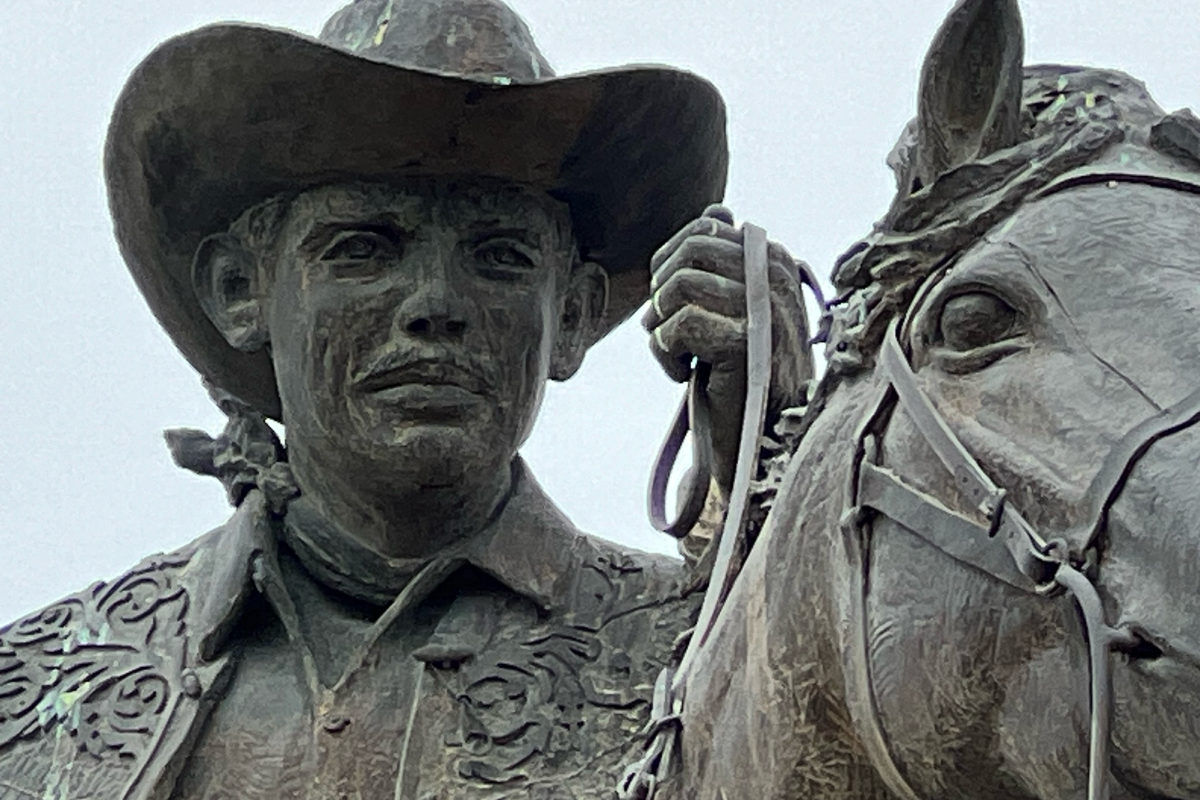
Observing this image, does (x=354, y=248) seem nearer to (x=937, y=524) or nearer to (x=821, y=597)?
(x=821, y=597)

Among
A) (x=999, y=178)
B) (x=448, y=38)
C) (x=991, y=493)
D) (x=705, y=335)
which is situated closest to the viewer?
(x=991, y=493)

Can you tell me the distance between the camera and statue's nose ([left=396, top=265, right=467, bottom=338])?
5047mm

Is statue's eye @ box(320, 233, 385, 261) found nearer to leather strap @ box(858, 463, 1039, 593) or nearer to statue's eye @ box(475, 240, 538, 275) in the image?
statue's eye @ box(475, 240, 538, 275)

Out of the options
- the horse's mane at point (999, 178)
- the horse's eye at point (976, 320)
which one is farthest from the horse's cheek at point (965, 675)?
the horse's mane at point (999, 178)

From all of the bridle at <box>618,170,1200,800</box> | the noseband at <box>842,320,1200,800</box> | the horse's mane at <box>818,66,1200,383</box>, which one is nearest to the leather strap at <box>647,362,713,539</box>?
the bridle at <box>618,170,1200,800</box>

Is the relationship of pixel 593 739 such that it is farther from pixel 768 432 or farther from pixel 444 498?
pixel 768 432

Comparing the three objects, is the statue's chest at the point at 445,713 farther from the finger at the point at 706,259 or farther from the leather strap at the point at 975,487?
the leather strap at the point at 975,487

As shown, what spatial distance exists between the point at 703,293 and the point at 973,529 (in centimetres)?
104

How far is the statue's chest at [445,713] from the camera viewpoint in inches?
197

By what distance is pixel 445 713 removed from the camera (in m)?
5.10

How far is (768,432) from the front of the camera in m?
3.86

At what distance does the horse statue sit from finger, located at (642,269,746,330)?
1.52ft

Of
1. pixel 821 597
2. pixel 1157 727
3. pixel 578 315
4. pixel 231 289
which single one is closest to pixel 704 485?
pixel 821 597

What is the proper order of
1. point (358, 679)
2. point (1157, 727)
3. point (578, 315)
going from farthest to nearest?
point (578, 315)
point (358, 679)
point (1157, 727)
